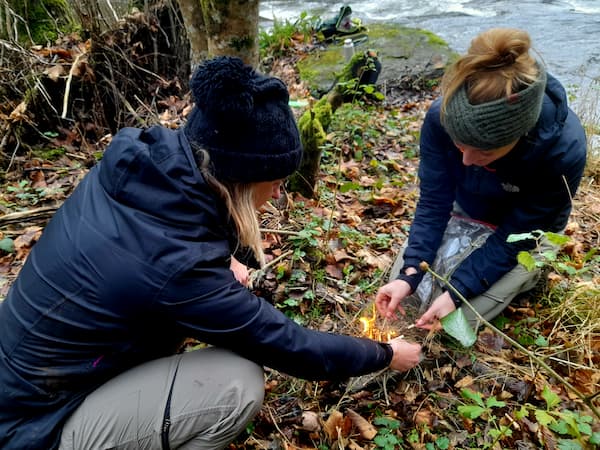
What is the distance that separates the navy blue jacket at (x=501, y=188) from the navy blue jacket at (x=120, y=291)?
1262 millimetres

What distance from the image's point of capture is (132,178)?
59.7 inches

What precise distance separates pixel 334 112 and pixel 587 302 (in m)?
2.94

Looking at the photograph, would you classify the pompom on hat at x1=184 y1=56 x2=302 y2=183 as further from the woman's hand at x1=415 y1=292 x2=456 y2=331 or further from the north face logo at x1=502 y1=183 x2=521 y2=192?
the north face logo at x1=502 y1=183 x2=521 y2=192

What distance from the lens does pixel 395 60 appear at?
756 cm

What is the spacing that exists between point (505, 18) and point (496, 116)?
1094 centimetres

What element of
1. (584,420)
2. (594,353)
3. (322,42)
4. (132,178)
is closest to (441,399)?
(584,420)

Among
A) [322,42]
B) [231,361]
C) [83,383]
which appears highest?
[83,383]

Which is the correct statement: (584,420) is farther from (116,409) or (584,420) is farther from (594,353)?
(116,409)

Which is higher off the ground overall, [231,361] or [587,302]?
[231,361]

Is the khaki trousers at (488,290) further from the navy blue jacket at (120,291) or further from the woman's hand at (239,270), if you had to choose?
the navy blue jacket at (120,291)

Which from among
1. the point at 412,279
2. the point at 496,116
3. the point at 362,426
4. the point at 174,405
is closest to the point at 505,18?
the point at 412,279

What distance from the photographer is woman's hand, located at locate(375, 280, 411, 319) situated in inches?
96.3

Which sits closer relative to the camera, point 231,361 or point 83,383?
point 83,383

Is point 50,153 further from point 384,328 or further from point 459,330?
point 459,330
